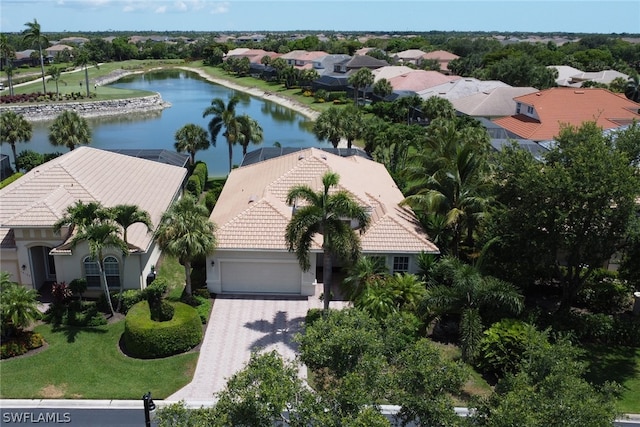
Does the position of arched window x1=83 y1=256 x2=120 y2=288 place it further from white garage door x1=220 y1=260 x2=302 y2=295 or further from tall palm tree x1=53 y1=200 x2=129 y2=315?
white garage door x1=220 y1=260 x2=302 y2=295

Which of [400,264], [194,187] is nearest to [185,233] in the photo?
[400,264]

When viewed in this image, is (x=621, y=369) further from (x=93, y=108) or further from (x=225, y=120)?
(x=93, y=108)

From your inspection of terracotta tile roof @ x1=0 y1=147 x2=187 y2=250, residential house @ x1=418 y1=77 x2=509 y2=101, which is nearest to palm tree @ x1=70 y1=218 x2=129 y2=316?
terracotta tile roof @ x1=0 y1=147 x2=187 y2=250

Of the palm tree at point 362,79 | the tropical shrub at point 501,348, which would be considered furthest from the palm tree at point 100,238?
the palm tree at point 362,79

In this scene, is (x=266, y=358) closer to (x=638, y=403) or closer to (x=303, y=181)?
(x=638, y=403)

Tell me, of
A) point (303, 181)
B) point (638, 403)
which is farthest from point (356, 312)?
point (303, 181)

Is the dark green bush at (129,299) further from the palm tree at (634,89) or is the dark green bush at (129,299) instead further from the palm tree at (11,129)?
the palm tree at (634,89)
